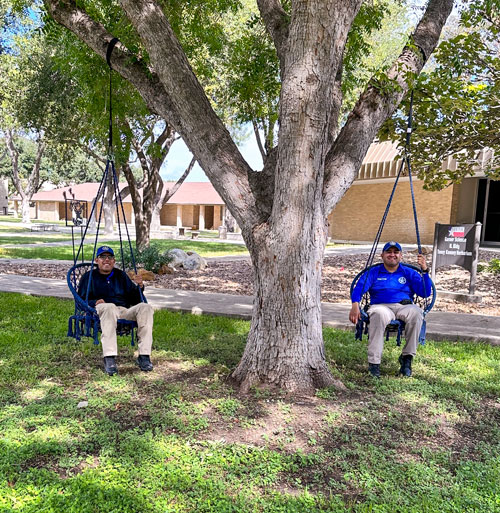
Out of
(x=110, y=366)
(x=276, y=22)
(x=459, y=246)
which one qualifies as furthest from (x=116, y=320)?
(x=459, y=246)

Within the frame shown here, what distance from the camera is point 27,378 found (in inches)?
164

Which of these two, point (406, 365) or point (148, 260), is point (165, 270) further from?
point (406, 365)

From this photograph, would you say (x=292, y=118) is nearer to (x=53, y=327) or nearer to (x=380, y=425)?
(x=380, y=425)

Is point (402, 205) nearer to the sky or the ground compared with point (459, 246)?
nearer to the sky

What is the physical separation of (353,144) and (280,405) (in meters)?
2.31

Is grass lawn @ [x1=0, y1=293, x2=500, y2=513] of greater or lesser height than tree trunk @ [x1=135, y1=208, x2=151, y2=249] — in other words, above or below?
below

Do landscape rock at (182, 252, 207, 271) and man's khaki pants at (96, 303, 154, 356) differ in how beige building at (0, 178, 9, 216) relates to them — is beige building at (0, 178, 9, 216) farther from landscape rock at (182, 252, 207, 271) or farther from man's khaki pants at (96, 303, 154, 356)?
man's khaki pants at (96, 303, 154, 356)

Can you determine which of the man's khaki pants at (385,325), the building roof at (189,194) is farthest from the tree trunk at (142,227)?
the building roof at (189,194)

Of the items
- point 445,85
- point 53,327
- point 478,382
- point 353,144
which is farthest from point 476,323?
point 53,327

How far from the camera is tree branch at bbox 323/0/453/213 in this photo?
4109 millimetres

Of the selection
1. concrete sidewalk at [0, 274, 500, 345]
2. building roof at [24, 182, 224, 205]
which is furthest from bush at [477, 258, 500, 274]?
building roof at [24, 182, 224, 205]

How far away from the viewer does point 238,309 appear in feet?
23.2

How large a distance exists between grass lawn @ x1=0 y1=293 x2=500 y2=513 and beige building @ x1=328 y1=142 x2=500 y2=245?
14037 millimetres

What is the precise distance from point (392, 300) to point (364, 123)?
5.76 ft
